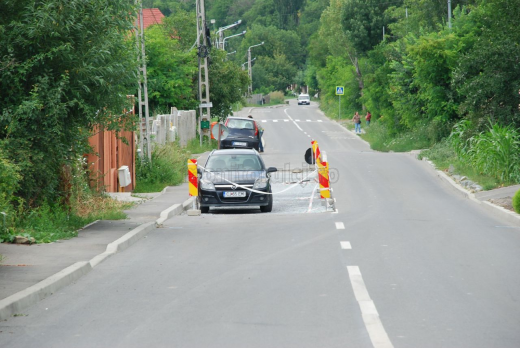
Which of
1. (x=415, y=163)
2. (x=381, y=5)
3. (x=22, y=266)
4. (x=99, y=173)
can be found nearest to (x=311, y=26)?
(x=381, y=5)

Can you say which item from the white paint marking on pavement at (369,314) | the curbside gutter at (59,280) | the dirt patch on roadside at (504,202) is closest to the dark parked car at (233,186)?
the curbside gutter at (59,280)

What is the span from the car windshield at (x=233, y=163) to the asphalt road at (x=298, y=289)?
2627 mm

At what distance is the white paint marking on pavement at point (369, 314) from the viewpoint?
20.6 ft

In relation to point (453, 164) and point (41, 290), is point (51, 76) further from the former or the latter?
point (453, 164)

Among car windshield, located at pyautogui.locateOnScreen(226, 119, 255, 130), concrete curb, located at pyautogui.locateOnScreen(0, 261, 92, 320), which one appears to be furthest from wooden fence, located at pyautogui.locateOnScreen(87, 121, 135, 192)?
car windshield, located at pyautogui.locateOnScreen(226, 119, 255, 130)

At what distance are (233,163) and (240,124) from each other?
61.0ft

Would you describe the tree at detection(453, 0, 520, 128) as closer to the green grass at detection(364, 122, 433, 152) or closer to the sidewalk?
the green grass at detection(364, 122, 433, 152)

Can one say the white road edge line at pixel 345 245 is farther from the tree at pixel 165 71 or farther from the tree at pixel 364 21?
the tree at pixel 364 21

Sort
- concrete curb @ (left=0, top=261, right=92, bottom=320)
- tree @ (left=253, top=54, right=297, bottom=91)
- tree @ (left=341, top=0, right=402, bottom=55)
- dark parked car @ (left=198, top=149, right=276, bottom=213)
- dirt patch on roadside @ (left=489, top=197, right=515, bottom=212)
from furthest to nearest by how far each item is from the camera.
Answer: tree @ (left=253, top=54, right=297, bottom=91), tree @ (left=341, top=0, right=402, bottom=55), dirt patch on roadside @ (left=489, top=197, right=515, bottom=212), dark parked car @ (left=198, top=149, right=276, bottom=213), concrete curb @ (left=0, top=261, right=92, bottom=320)

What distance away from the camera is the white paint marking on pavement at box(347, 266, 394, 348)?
6.27 meters

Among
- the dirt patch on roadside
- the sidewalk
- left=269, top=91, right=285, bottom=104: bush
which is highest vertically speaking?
left=269, top=91, right=285, bottom=104: bush

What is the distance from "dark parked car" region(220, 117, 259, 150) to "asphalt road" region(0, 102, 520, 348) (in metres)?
20.3

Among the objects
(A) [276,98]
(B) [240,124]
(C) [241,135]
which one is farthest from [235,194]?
(A) [276,98]

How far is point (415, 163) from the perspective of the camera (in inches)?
1264
